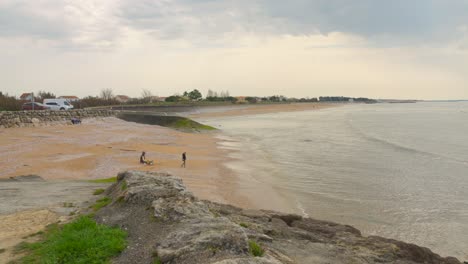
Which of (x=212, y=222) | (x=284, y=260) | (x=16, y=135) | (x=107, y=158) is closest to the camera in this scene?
(x=284, y=260)

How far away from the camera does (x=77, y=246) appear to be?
21.4 ft

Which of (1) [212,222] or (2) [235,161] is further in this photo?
(2) [235,161]

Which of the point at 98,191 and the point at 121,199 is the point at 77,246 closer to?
the point at 121,199

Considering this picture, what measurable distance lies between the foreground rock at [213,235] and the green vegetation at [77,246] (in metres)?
0.28

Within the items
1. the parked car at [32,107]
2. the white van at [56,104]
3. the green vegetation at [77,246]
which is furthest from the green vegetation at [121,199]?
the white van at [56,104]

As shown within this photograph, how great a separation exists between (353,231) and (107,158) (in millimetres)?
16869

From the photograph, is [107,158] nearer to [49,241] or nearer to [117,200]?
[117,200]

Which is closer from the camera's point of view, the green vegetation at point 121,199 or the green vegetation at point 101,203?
the green vegetation at point 121,199

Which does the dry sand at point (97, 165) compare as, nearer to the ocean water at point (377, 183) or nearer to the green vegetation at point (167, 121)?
the ocean water at point (377, 183)

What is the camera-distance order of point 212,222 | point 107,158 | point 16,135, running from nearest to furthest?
point 212,222, point 107,158, point 16,135

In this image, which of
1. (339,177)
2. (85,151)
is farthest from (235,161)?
(85,151)

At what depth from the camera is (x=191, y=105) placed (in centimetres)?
10462

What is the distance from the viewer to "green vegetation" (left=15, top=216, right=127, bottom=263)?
627cm

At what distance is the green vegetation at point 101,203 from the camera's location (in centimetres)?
948
